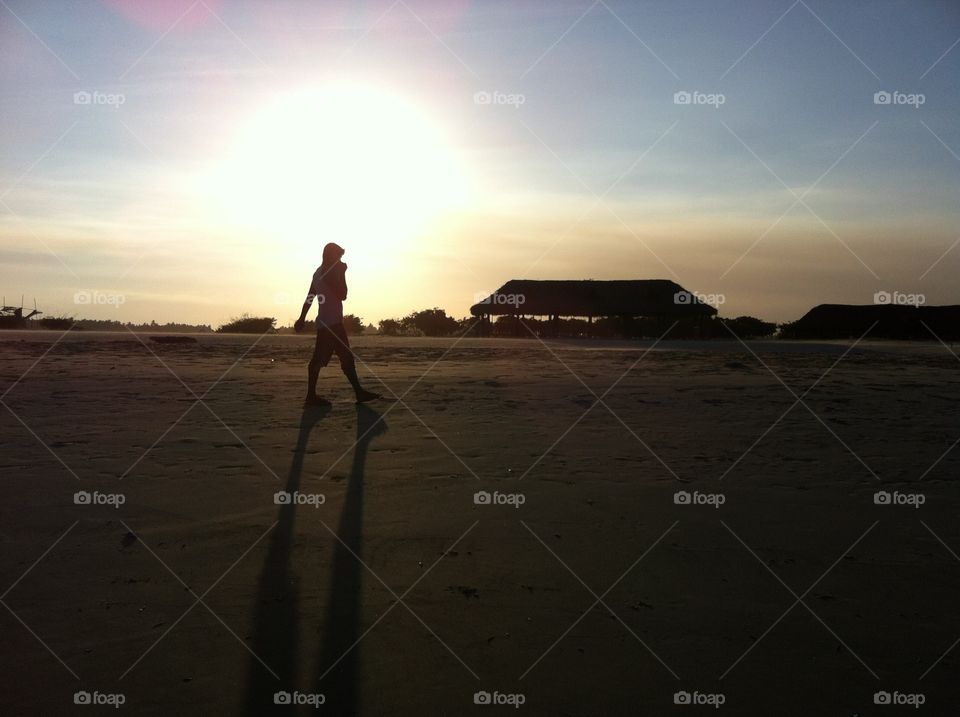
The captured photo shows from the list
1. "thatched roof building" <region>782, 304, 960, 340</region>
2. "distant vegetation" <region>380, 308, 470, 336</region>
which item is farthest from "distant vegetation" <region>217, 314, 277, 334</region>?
"thatched roof building" <region>782, 304, 960, 340</region>

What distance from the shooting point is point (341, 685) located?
3.04 meters

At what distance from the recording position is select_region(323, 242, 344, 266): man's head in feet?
32.5

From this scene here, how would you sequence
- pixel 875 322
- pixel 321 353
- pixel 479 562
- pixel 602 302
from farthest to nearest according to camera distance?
pixel 875 322
pixel 602 302
pixel 321 353
pixel 479 562

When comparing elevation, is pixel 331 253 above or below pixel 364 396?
above

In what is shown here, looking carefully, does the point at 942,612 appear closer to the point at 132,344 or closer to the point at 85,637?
the point at 85,637

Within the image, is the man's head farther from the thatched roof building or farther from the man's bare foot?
the thatched roof building

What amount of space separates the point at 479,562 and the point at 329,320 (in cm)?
600

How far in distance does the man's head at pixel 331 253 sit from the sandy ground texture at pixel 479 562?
2.02 metres

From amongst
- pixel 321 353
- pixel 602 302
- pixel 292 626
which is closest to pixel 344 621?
pixel 292 626

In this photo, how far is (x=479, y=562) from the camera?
4.31m

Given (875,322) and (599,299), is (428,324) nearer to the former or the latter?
(599,299)

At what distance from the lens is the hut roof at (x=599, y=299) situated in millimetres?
41969

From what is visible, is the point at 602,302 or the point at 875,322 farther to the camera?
the point at 875,322

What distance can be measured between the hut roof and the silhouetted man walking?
105ft
